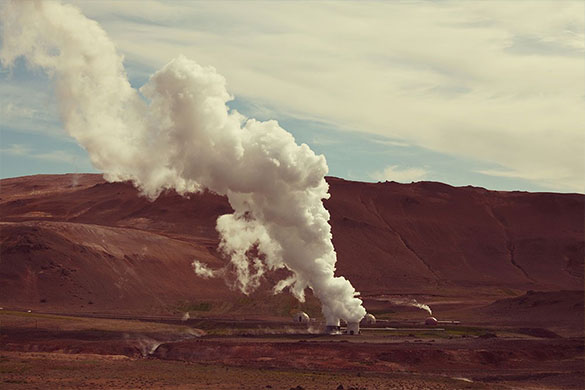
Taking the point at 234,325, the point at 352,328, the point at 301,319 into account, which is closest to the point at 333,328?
the point at 352,328

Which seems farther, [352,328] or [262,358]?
[352,328]

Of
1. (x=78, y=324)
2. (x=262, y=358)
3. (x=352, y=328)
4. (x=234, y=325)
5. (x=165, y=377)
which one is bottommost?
(x=165, y=377)

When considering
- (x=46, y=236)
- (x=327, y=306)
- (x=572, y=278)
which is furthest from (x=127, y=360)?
(x=572, y=278)

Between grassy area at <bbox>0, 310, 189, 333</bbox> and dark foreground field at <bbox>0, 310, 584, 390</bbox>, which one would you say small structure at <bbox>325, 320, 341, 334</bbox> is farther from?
grassy area at <bbox>0, 310, 189, 333</bbox>

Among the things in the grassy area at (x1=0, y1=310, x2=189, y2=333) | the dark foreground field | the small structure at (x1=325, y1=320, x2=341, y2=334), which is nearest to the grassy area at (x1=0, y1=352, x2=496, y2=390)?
the dark foreground field

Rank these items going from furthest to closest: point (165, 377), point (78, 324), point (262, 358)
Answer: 1. point (78, 324)
2. point (262, 358)
3. point (165, 377)

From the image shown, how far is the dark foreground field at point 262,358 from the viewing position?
6147 centimetres

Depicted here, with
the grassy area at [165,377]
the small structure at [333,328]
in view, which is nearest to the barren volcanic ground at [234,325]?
the grassy area at [165,377]

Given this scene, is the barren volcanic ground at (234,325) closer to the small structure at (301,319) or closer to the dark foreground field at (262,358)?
the dark foreground field at (262,358)

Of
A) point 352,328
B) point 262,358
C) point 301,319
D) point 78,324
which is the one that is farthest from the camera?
point 301,319

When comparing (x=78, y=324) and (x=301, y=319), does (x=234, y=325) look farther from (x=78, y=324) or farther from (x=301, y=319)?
(x=78, y=324)

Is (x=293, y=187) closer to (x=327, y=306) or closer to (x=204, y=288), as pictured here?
(x=327, y=306)

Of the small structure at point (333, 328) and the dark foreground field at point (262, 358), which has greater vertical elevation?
the small structure at point (333, 328)

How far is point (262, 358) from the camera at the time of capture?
74.7 meters
